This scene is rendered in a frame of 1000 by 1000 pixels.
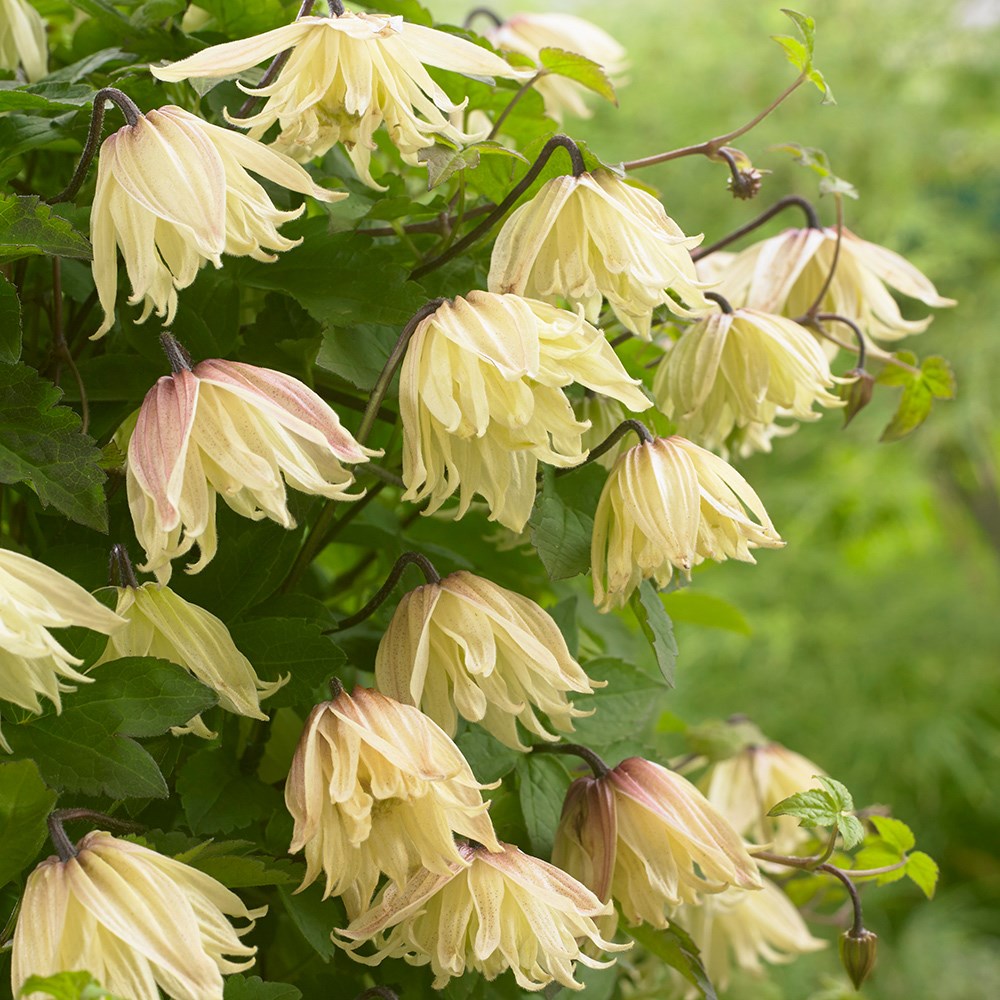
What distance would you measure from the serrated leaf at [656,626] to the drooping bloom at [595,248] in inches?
3.3

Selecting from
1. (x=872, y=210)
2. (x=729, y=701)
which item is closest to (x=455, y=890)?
(x=729, y=701)

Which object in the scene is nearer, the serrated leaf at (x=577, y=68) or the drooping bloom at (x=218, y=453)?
the drooping bloom at (x=218, y=453)

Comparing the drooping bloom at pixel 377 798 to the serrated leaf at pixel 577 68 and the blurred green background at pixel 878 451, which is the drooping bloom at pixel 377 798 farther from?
the blurred green background at pixel 878 451

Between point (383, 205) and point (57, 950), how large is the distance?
23 centimetres

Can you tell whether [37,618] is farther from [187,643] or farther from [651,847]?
[651,847]

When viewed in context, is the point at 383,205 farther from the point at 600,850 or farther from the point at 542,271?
the point at 600,850

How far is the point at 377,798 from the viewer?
0.30 metres

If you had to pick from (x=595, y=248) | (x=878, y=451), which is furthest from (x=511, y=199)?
(x=878, y=451)

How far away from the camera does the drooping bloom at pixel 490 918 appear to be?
310mm

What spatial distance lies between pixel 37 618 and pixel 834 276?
0.34 m

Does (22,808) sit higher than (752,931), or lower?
higher

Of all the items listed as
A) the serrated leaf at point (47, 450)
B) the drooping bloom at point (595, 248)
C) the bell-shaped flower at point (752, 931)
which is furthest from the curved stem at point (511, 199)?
the bell-shaped flower at point (752, 931)

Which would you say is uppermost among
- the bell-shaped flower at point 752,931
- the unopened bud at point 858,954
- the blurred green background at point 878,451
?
the unopened bud at point 858,954

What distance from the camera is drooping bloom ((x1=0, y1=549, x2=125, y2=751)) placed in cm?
26
